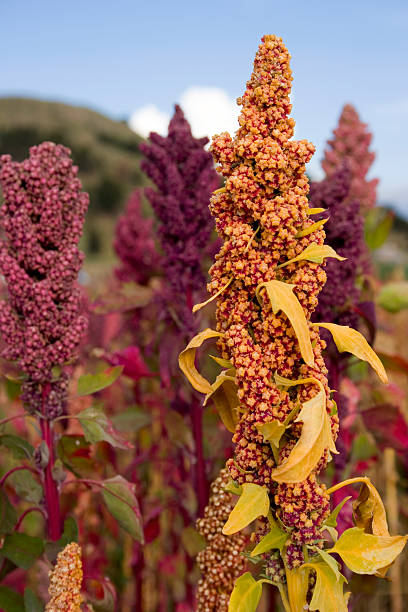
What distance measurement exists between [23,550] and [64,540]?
15cm

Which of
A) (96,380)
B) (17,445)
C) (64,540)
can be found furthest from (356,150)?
(64,540)

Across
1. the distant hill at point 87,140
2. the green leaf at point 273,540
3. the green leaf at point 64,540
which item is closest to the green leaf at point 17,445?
the green leaf at point 64,540

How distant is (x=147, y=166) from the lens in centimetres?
209

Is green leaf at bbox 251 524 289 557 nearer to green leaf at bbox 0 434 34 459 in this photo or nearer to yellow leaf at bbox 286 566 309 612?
yellow leaf at bbox 286 566 309 612

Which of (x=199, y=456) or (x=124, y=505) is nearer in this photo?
(x=124, y=505)

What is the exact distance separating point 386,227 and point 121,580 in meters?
2.42

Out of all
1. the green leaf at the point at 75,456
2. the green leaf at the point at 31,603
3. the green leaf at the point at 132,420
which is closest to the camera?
the green leaf at the point at 31,603

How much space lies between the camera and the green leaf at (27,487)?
5.68 ft

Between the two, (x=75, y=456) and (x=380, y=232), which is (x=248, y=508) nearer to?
(x=75, y=456)

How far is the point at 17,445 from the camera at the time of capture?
1708mm

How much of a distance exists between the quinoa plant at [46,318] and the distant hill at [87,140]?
25522 millimetres

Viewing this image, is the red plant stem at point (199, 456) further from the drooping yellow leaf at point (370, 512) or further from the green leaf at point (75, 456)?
the drooping yellow leaf at point (370, 512)

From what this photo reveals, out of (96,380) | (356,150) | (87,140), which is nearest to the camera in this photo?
(96,380)

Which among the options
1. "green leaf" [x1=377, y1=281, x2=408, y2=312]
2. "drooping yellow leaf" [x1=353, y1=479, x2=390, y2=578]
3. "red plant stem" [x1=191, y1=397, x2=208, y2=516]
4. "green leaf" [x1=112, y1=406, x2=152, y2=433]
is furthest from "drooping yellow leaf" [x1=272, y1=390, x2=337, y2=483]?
"green leaf" [x1=377, y1=281, x2=408, y2=312]
